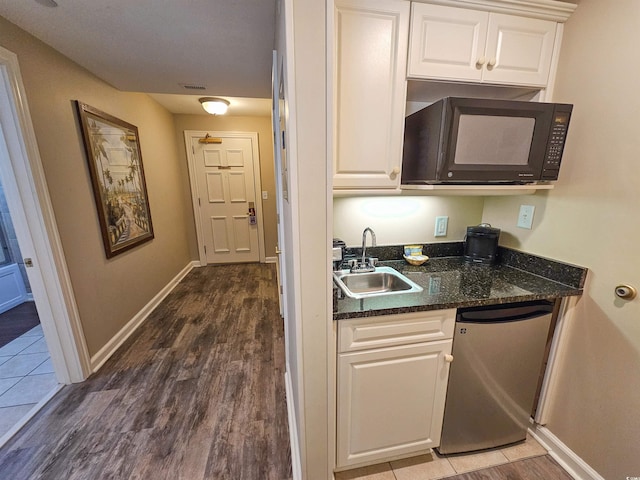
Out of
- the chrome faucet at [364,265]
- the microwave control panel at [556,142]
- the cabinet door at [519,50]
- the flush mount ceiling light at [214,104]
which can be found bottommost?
the chrome faucet at [364,265]

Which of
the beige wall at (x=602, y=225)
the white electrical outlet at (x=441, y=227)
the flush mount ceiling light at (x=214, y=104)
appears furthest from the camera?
the flush mount ceiling light at (x=214, y=104)

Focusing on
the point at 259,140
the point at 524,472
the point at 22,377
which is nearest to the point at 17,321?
the point at 22,377

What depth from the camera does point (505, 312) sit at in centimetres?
116

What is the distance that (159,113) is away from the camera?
337cm

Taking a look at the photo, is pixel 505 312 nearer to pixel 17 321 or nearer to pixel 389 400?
pixel 389 400

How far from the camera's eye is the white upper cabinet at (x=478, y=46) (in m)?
1.11

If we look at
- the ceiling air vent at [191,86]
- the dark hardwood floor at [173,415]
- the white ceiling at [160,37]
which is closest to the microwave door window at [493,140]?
the white ceiling at [160,37]

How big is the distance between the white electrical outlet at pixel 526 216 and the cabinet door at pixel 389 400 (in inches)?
34.0

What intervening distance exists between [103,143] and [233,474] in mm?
2665

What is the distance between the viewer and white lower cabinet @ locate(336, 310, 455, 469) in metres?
1.09

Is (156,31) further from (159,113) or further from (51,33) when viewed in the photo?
(159,113)

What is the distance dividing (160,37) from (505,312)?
8.09ft

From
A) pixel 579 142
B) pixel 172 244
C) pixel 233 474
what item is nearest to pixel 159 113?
pixel 172 244

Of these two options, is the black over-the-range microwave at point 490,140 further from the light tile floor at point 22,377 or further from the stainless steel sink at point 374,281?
the light tile floor at point 22,377
